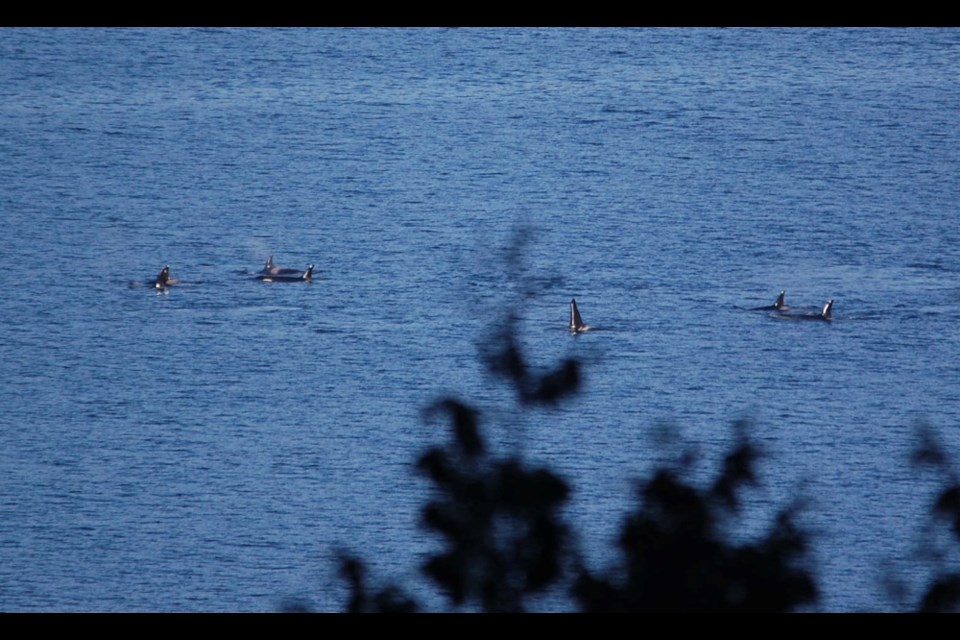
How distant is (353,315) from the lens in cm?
3312

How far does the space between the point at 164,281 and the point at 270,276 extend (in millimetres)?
2138

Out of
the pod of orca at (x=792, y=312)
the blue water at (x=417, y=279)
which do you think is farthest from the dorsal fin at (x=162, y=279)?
the pod of orca at (x=792, y=312)

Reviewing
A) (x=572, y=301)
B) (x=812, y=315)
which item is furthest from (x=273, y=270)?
(x=812, y=315)

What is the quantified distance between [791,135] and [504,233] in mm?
12927

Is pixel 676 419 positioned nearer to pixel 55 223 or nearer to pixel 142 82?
pixel 55 223

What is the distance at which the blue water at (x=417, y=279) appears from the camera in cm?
2352

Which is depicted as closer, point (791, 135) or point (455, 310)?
point (455, 310)

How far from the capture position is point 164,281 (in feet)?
115

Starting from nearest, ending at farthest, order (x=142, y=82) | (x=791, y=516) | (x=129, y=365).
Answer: (x=791, y=516), (x=129, y=365), (x=142, y=82)

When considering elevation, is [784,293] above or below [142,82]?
above

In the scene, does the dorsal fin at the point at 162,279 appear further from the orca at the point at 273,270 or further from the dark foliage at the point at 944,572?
the dark foliage at the point at 944,572

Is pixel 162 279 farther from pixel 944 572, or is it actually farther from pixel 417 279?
pixel 944 572

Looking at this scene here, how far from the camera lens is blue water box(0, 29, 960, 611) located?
2352 cm


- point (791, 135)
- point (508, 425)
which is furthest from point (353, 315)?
point (508, 425)
